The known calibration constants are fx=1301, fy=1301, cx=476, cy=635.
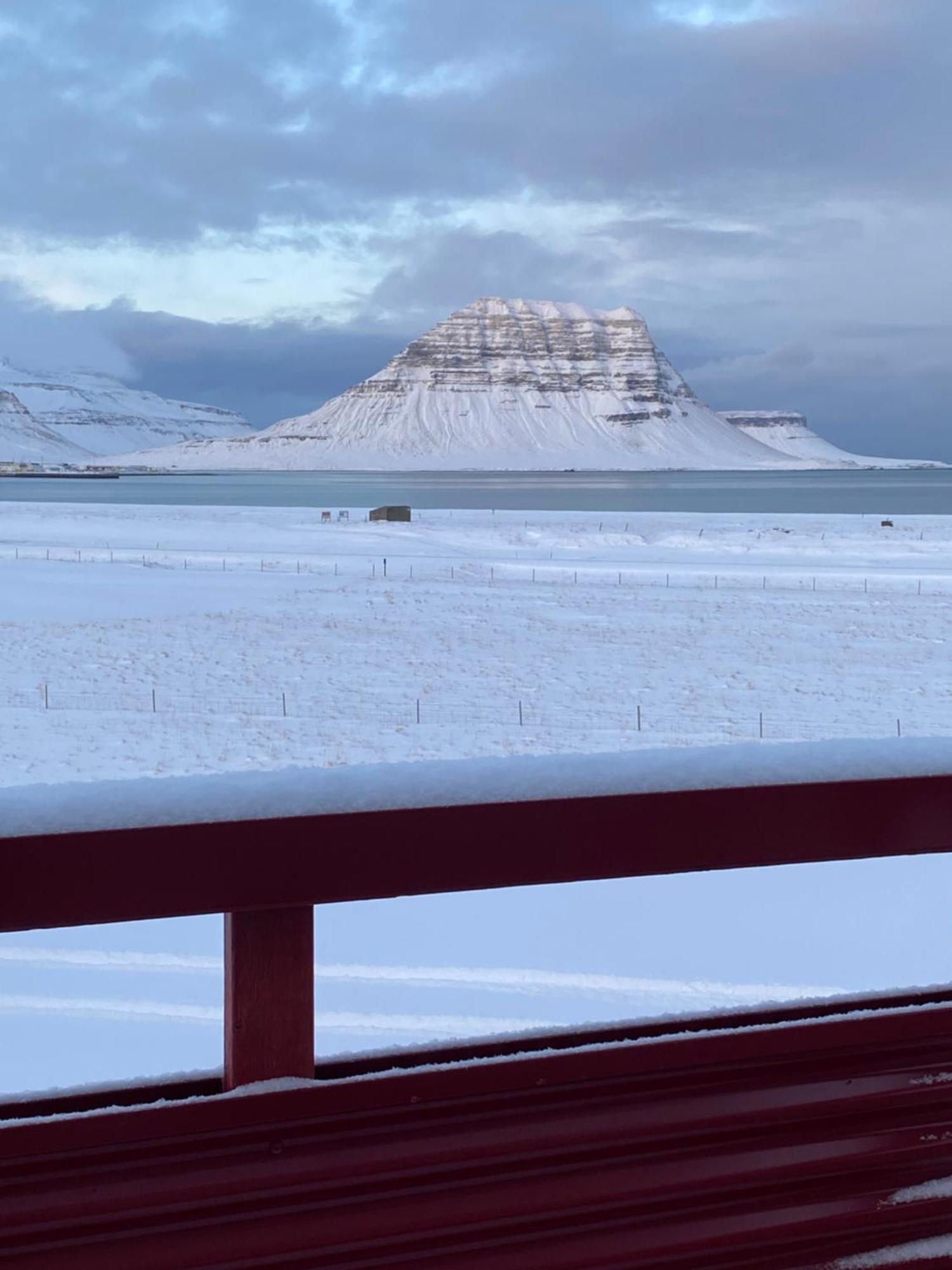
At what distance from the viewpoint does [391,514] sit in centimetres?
6831

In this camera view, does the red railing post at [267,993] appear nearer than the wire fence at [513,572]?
Yes

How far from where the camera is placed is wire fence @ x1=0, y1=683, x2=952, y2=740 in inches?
651

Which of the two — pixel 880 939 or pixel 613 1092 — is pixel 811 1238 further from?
pixel 880 939

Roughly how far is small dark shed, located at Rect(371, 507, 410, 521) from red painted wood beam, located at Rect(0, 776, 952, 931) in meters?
65.6

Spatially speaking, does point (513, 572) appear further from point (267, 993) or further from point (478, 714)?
point (267, 993)

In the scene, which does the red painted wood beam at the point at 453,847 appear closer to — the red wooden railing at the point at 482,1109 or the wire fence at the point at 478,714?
the red wooden railing at the point at 482,1109

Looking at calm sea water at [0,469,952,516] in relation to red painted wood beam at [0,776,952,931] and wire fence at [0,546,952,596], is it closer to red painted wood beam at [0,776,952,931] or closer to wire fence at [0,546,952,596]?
wire fence at [0,546,952,596]

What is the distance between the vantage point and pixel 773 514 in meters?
77.3

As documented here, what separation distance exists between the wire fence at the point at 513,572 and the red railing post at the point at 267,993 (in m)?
32.0

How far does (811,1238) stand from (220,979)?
16.8ft

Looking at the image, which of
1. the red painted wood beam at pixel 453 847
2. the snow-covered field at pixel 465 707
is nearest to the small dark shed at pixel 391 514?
the snow-covered field at pixel 465 707

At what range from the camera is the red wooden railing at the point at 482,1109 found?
1.72 meters

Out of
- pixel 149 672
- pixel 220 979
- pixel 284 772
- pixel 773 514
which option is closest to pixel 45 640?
pixel 149 672

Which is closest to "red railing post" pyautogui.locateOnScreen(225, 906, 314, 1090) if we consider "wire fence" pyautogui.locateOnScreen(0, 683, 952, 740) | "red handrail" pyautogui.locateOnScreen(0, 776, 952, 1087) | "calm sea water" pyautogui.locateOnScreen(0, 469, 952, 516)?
"red handrail" pyautogui.locateOnScreen(0, 776, 952, 1087)
